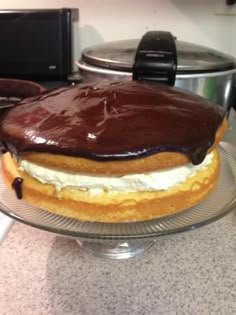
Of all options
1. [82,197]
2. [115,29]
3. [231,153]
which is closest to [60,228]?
[82,197]

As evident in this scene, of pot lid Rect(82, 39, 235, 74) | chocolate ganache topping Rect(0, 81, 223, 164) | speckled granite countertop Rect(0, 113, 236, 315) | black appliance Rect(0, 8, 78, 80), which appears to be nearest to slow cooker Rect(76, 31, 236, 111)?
pot lid Rect(82, 39, 235, 74)

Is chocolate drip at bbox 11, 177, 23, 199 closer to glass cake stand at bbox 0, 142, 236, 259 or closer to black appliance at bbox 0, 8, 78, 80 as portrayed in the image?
glass cake stand at bbox 0, 142, 236, 259

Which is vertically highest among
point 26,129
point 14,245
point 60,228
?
point 26,129

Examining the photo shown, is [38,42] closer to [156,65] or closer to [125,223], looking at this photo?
[156,65]

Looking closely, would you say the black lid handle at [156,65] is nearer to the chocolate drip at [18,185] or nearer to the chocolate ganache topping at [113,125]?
the chocolate ganache topping at [113,125]

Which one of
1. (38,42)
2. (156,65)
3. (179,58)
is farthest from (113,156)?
(38,42)

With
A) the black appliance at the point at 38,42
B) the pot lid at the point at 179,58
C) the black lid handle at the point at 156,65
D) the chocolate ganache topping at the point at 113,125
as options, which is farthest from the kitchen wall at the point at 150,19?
the chocolate ganache topping at the point at 113,125

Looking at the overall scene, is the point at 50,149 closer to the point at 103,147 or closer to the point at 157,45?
the point at 103,147
